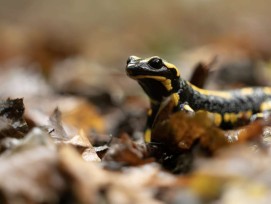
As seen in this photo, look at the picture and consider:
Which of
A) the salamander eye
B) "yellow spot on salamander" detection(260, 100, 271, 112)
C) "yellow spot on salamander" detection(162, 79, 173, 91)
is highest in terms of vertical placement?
the salamander eye

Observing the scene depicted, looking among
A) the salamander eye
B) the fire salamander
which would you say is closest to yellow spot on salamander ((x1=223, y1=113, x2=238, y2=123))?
the fire salamander

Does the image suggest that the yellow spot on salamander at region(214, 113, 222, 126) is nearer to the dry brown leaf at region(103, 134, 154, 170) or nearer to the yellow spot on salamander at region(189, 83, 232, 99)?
the yellow spot on salamander at region(189, 83, 232, 99)

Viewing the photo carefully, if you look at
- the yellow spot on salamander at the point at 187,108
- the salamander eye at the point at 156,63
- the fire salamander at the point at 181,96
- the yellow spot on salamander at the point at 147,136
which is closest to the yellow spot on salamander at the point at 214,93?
the fire salamander at the point at 181,96

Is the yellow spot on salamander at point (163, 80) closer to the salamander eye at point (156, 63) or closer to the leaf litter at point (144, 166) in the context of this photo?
the salamander eye at point (156, 63)

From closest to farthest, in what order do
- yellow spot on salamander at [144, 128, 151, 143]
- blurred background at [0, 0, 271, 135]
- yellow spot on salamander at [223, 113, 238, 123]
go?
1. yellow spot on salamander at [144, 128, 151, 143]
2. yellow spot on salamander at [223, 113, 238, 123]
3. blurred background at [0, 0, 271, 135]

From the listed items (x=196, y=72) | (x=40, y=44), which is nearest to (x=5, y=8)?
(x=40, y=44)

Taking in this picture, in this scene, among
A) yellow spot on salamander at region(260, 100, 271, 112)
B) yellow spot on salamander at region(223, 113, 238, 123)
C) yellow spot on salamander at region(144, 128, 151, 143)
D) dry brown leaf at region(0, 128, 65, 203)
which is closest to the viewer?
dry brown leaf at region(0, 128, 65, 203)

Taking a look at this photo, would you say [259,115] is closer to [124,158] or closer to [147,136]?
[147,136]

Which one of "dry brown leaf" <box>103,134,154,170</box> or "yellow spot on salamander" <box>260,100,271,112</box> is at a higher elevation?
"yellow spot on salamander" <box>260,100,271,112</box>

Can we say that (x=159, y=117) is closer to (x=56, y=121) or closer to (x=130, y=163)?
(x=130, y=163)
